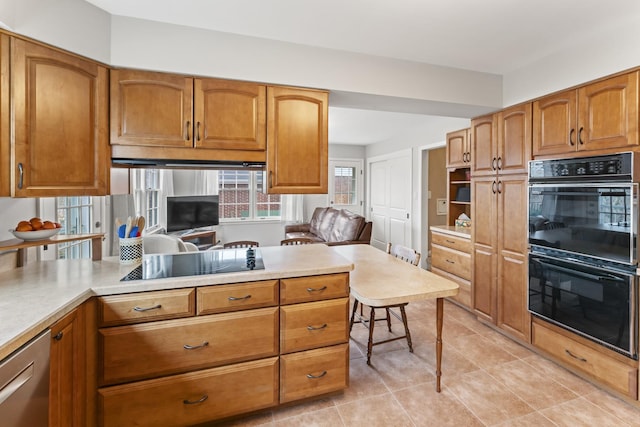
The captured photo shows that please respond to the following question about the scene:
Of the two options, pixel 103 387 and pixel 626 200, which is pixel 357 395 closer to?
pixel 103 387

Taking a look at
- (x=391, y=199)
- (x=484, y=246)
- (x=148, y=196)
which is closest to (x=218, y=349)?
(x=484, y=246)

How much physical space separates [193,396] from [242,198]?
15.7 feet

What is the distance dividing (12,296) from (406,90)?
2672mm

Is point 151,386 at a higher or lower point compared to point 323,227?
lower

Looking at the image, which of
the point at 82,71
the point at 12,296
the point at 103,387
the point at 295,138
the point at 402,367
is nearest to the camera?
the point at 12,296

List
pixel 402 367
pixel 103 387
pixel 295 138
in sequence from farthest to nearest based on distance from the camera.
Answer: pixel 402 367 < pixel 295 138 < pixel 103 387

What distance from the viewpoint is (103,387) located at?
152 cm

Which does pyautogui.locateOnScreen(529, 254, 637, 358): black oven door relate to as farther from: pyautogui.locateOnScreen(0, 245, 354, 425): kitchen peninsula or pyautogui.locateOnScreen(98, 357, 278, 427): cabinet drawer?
pyautogui.locateOnScreen(98, 357, 278, 427): cabinet drawer

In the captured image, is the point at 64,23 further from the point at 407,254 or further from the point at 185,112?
the point at 407,254

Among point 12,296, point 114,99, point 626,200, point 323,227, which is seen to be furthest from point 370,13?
point 323,227

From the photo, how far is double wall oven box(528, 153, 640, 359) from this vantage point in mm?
1867

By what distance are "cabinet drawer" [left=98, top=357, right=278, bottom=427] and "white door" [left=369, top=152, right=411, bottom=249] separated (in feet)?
13.0

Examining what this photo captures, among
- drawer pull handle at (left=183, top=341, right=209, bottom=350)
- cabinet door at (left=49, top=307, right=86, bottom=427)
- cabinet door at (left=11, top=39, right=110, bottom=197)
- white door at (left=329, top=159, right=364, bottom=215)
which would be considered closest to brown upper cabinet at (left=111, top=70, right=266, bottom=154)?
cabinet door at (left=11, top=39, right=110, bottom=197)

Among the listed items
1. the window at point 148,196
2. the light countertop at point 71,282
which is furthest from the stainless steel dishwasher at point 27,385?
the window at point 148,196
